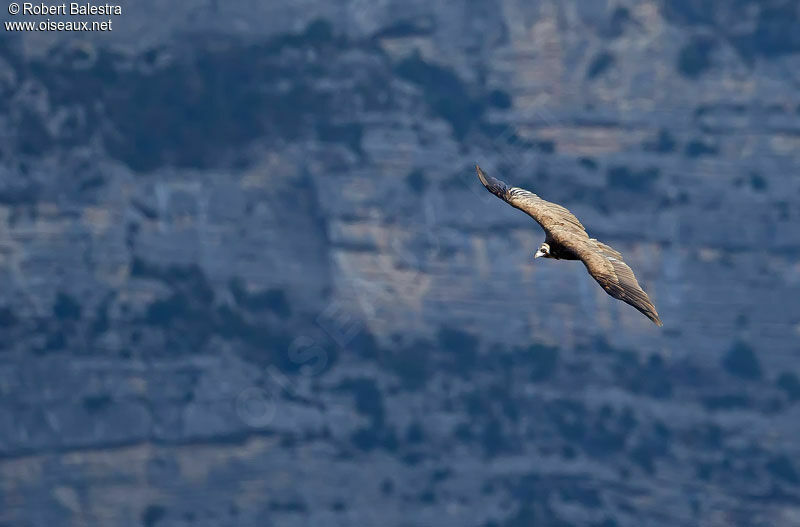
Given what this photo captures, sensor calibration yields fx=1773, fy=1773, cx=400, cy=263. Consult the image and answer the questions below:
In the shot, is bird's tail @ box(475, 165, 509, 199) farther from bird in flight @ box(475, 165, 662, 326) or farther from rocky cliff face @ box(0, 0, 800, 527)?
rocky cliff face @ box(0, 0, 800, 527)

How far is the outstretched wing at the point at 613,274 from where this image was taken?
36656 mm

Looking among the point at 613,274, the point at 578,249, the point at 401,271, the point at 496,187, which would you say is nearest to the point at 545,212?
the point at 496,187

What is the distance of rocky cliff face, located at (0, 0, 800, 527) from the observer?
131250 millimetres

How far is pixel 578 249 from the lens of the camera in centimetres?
4075

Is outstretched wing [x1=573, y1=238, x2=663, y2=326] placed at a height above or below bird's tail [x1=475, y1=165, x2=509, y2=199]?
below

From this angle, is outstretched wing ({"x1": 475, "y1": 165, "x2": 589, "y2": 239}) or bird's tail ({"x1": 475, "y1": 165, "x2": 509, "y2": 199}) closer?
outstretched wing ({"x1": 475, "y1": 165, "x2": 589, "y2": 239})

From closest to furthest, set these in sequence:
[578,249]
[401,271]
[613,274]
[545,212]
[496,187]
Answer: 1. [613,274]
2. [578,249]
3. [545,212]
4. [496,187]
5. [401,271]

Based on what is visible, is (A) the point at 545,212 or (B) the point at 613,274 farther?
(A) the point at 545,212

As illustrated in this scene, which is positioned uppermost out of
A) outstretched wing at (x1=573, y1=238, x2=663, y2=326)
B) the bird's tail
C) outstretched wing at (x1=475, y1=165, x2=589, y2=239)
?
the bird's tail

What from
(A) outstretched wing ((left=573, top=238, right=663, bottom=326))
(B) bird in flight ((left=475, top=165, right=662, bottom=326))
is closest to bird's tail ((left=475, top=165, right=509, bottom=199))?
(B) bird in flight ((left=475, top=165, right=662, bottom=326))

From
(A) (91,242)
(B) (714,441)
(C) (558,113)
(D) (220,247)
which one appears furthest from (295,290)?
(B) (714,441)

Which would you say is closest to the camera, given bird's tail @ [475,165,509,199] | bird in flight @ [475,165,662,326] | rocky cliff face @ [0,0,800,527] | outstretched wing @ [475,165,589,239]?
bird in flight @ [475,165,662,326]

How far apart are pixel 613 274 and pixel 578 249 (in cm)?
244

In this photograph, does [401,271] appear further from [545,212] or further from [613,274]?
[613,274]
